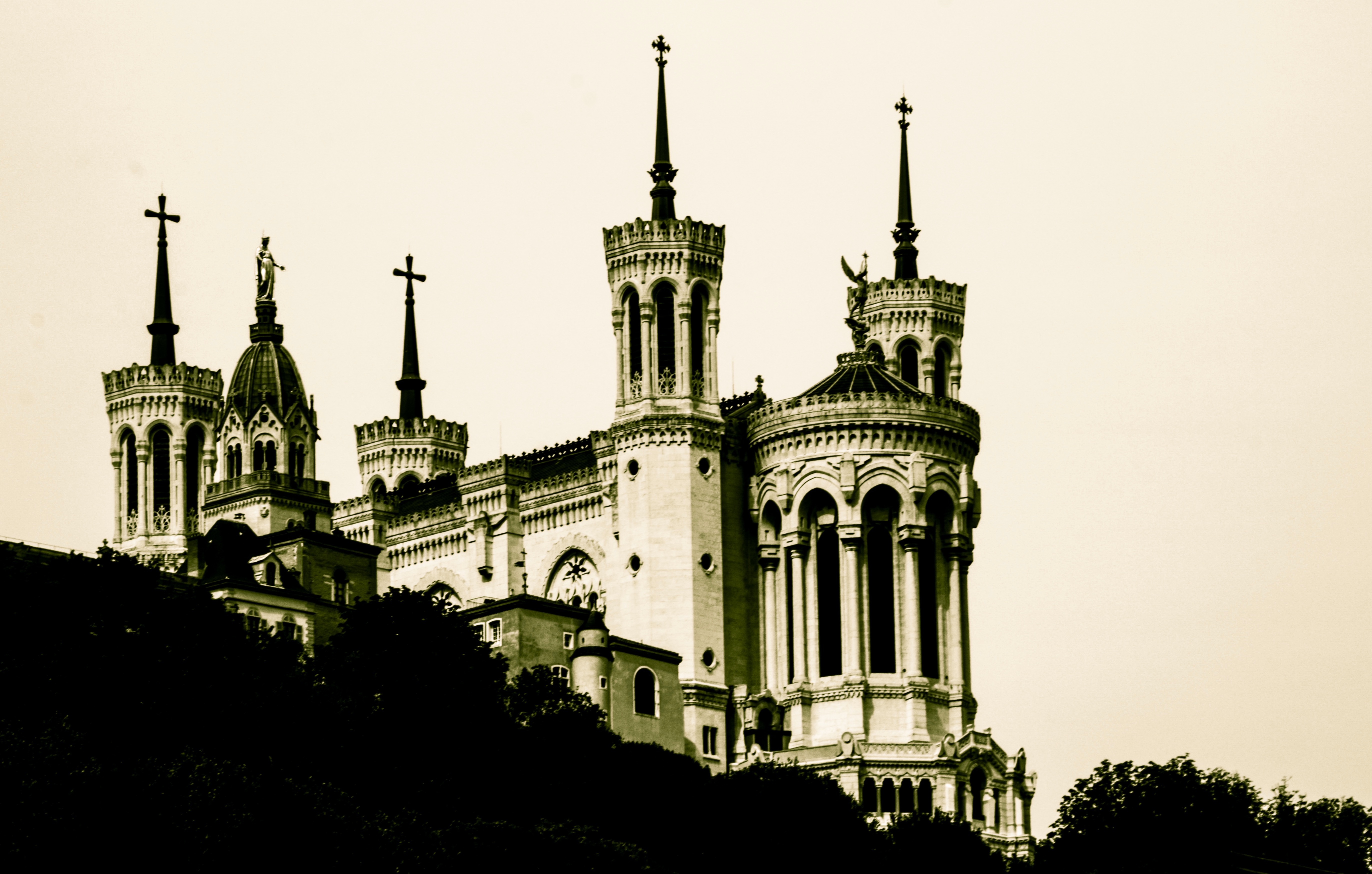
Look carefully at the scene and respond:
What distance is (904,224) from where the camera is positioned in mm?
145125

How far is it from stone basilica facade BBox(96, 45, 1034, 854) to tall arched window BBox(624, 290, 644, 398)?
137mm

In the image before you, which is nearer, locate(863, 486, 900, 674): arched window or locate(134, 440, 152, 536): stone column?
locate(863, 486, 900, 674): arched window

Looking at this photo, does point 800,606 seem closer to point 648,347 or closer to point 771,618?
point 771,618

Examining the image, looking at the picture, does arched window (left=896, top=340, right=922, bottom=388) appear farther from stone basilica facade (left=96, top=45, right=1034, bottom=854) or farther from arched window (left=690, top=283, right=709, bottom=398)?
arched window (left=690, top=283, right=709, bottom=398)

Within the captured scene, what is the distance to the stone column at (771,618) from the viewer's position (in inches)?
4995

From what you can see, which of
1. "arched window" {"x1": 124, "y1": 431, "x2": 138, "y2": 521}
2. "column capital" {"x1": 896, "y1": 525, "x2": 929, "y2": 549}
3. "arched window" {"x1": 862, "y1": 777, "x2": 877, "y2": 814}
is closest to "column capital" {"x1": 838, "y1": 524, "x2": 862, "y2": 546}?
"column capital" {"x1": 896, "y1": 525, "x2": 929, "y2": 549}

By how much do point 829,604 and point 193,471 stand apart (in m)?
41.1

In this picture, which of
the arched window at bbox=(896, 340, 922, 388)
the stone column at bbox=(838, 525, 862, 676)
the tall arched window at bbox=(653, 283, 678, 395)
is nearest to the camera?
the stone column at bbox=(838, 525, 862, 676)

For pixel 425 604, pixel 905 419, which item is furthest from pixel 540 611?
pixel 905 419

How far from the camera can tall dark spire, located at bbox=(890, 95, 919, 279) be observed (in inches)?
5620

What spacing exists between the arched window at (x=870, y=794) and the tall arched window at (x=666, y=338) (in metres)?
18.3

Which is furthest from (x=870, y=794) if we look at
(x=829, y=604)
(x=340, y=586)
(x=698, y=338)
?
(x=340, y=586)

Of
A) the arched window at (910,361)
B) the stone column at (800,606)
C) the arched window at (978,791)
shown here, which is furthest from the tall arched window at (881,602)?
the arched window at (910,361)

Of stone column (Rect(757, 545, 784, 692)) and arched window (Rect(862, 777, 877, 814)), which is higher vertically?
stone column (Rect(757, 545, 784, 692))
